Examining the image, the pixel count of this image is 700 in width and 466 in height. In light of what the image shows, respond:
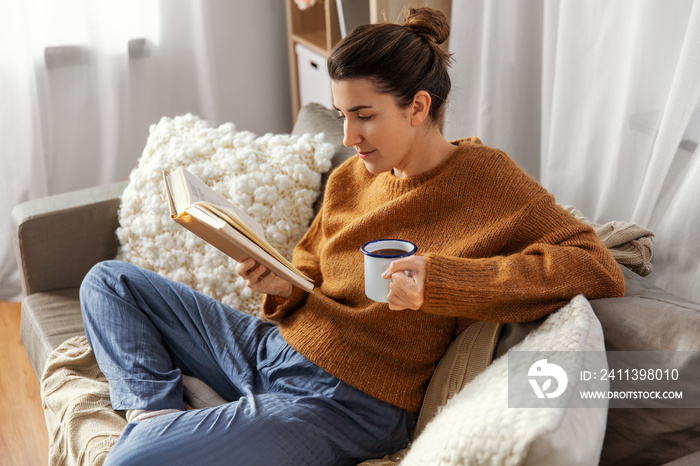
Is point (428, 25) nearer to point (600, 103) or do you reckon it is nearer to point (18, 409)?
point (600, 103)

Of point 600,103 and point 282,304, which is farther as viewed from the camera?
point 600,103

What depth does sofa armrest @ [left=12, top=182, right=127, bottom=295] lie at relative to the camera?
6.16 feet

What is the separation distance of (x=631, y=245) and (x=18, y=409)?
1.75m

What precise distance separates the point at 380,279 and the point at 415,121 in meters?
0.34

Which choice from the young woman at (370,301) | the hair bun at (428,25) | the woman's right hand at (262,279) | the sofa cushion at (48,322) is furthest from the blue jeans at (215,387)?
the hair bun at (428,25)

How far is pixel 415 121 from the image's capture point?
1.26 m

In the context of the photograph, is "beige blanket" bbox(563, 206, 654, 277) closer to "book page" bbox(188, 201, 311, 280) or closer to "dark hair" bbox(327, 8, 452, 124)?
"dark hair" bbox(327, 8, 452, 124)

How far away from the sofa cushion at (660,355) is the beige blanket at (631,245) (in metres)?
0.23

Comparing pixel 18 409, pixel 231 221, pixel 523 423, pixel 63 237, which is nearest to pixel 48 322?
pixel 63 237

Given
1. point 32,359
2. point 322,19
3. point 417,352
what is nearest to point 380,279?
point 417,352

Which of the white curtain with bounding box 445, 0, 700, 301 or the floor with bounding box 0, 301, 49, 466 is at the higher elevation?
the white curtain with bounding box 445, 0, 700, 301

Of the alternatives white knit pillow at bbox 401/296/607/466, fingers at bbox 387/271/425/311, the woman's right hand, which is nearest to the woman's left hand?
fingers at bbox 387/271/425/311

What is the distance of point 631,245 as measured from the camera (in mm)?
1355

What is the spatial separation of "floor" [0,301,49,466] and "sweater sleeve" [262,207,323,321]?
822 mm
